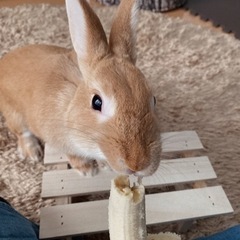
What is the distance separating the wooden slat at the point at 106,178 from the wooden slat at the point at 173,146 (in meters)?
0.05

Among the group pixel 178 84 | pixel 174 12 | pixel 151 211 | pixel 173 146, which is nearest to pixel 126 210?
pixel 151 211

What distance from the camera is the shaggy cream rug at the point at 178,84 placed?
1.22m

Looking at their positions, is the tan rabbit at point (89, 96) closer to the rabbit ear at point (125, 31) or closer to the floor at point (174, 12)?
the rabbit ear at point (125, 31)

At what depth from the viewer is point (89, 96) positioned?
0.87 m

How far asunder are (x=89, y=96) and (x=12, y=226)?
0.27m

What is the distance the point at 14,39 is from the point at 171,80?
0.61 metres

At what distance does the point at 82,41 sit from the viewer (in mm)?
899

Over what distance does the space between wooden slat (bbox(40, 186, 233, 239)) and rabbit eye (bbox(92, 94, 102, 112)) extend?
25cm

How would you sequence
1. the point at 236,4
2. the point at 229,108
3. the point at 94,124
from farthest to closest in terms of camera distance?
1. the point at 236,4
2. the point at 229,108
3. the point at 94,124

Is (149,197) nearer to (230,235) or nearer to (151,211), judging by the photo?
(151,211)

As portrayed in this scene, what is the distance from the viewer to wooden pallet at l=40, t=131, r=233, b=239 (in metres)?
0.96

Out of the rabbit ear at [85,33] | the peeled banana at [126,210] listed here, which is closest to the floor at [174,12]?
the rabbit ear at [85,33]

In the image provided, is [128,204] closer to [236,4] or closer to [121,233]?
[121,233]

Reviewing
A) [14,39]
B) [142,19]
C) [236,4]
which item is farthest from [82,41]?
[236,4]
